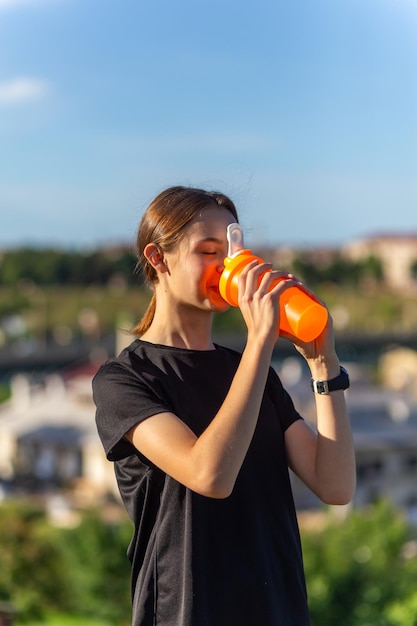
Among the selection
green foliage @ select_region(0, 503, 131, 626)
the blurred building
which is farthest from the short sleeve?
the blurred building

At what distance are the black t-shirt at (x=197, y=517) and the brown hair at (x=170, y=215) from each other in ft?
0.26

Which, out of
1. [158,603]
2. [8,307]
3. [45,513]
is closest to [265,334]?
[158,603]

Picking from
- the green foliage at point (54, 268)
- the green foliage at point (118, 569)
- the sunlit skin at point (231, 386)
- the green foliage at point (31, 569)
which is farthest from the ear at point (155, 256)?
the green foliage at point (54, 268)

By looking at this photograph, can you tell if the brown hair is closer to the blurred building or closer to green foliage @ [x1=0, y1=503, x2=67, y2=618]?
green foliage @ [x1=0, y1=503, x2=67, y2=618]

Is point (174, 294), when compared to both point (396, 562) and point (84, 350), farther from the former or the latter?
point (84, 350)

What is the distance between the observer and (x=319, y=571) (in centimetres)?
825

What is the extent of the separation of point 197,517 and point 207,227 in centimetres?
22

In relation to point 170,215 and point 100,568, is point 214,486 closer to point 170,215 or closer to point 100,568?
point 170,215

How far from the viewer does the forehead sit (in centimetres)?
89

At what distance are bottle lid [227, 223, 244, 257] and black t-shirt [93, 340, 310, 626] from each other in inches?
3.6

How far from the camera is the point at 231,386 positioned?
0.81 m

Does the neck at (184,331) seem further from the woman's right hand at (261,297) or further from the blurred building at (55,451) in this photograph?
the blurred building at (55,451)

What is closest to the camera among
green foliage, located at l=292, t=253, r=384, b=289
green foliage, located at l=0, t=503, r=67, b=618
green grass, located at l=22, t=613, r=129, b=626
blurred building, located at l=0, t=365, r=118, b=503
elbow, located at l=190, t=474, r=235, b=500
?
elbow, located at l=190, t=474, r=235, b=500

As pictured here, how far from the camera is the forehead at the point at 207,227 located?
885 mm
